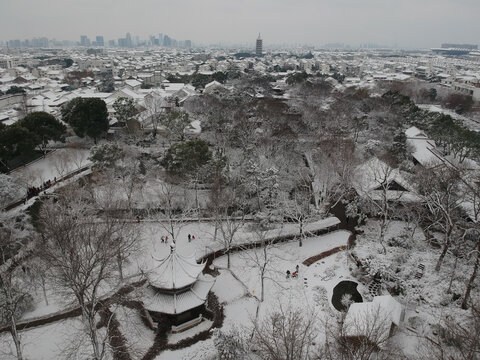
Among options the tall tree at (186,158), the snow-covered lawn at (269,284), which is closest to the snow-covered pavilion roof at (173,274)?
the snow-covered lawn at (269,284)

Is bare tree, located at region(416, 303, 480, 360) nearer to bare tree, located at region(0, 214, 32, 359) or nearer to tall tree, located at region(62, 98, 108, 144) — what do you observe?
bare tree, located at region(0, 214, 32, 359)

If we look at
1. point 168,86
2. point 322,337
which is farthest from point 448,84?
point 322,337

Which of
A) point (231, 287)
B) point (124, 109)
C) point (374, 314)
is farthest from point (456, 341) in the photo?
point (124, 109)

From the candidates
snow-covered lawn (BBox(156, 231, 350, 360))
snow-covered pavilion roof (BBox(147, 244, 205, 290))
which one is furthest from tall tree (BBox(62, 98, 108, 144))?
snow-covered pavilion roof (BBox(147, 244, 205, 290))

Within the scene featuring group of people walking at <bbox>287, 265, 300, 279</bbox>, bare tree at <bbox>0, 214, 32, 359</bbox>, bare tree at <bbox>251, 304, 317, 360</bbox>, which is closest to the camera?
bare tree at <bbox>251, 304, 317, 360</bbox>

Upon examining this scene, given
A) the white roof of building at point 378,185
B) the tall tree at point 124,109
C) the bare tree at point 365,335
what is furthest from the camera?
the tall tree at point 124,109

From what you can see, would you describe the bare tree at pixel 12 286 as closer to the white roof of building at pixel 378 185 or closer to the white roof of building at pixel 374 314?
the white roof of building at pixel 374 314

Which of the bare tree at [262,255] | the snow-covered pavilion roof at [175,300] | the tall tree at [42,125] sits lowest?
the bare tree at [262,255]
